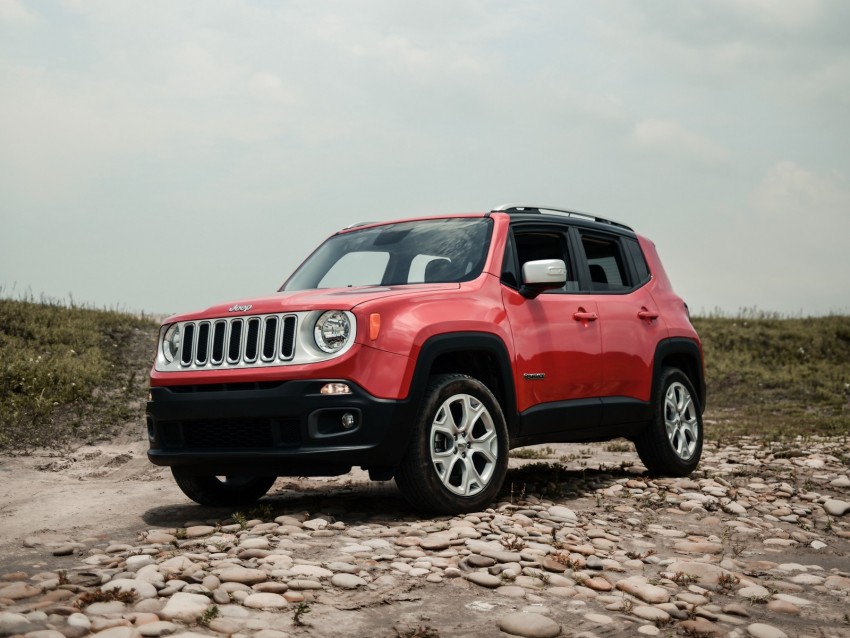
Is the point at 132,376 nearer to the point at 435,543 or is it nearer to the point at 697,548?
the point at 435,543

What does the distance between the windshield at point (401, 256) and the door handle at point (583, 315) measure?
39.6 inches

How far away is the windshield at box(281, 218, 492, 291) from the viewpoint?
713cm

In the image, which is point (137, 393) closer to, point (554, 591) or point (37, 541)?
point (37, 541)

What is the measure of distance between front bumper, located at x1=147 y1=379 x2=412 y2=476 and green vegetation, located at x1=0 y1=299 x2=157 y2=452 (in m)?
7.08

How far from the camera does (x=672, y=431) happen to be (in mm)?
8938

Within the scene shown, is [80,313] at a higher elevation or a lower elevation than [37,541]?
higher

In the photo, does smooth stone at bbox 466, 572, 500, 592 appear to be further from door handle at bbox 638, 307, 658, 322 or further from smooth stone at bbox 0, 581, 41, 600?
door handle at bbox 638, 307, 658, 322

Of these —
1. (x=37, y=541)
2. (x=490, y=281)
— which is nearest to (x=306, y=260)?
(x=490, y=281)

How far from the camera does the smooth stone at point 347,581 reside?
189 inches

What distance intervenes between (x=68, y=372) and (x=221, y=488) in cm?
785

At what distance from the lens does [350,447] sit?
5969 mm

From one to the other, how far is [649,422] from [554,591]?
3949mm

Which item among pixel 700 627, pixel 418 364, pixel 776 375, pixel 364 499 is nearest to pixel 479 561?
pixel 700 627

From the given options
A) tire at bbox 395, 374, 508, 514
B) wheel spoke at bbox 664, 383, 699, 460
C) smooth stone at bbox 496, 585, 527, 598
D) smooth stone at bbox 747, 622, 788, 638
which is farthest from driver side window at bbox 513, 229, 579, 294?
smooth stone at bbox 747, 622, 788, 638
